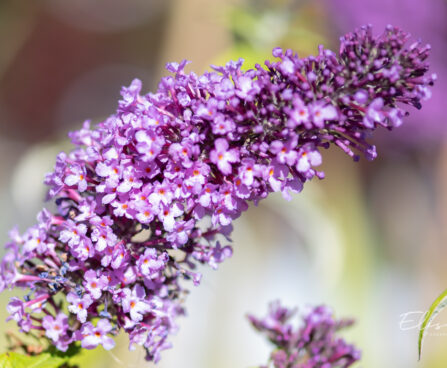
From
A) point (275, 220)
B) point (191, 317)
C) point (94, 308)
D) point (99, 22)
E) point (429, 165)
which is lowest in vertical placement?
point (94, 308)

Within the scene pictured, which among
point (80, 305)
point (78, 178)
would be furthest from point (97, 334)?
point (78, 178)

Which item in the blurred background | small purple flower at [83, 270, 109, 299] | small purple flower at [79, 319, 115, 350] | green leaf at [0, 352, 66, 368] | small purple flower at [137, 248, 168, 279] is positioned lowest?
green leaf at [0, 352, 66, 368]

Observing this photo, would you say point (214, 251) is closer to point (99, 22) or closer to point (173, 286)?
point (173, 286)

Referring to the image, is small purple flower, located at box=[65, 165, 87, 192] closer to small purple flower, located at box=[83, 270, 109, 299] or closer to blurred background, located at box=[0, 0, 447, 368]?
small purple flower, located at box=[83, 270, 109, 299]

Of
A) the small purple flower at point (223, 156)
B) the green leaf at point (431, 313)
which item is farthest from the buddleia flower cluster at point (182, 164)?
the green leaf at point (431, 313)

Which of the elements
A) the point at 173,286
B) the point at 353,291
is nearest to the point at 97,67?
the point at 353,291

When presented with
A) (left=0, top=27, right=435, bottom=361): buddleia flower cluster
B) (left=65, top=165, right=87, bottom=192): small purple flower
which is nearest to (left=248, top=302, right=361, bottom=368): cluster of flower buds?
(left=0, top=27, right=435, bottom=361): buddleia flower cluster

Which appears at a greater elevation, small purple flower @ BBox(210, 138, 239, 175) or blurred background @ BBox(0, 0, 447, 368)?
blurred background @ BBox(0, 0, 447, 368)

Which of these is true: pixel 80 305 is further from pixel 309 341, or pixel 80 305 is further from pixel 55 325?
pixel 309 341
